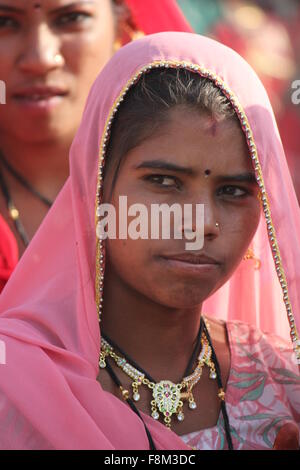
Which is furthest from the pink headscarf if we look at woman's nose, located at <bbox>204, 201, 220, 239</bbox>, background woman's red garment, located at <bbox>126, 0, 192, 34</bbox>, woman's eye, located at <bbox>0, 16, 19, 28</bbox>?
background woman's red garment, located at <bbox>126, 0, 192, 34</bbox>

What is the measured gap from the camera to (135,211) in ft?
7.37

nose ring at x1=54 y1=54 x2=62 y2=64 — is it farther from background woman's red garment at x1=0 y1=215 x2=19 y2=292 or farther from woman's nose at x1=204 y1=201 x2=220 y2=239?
woman's nose at x1=204 y1=201 x2=220 y2=239

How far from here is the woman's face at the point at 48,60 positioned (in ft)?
11.7

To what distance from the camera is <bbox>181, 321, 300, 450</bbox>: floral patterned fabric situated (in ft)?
7.64

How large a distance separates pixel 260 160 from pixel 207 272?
1.07 feet

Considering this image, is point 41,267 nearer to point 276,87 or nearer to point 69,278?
point 69,278

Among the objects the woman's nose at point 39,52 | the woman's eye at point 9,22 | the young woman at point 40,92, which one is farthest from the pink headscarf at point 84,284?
the woman's eye at point 9,22

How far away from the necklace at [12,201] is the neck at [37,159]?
0.02 metres

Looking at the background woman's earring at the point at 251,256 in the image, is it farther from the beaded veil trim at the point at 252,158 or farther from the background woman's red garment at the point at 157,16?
the background woman's red garment at the point at 157,16

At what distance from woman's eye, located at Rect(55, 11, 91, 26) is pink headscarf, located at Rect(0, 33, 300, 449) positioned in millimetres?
1305

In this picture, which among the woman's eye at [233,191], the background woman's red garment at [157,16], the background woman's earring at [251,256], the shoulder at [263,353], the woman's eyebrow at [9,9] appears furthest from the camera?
the background woman's red garment at [157,16]

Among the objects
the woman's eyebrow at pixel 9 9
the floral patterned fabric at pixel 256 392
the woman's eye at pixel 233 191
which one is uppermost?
the woman's eyebrow at pixel 9 9

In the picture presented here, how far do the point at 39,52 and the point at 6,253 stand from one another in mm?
833

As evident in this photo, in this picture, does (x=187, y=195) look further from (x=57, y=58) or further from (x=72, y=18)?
(x=72, y=18)
